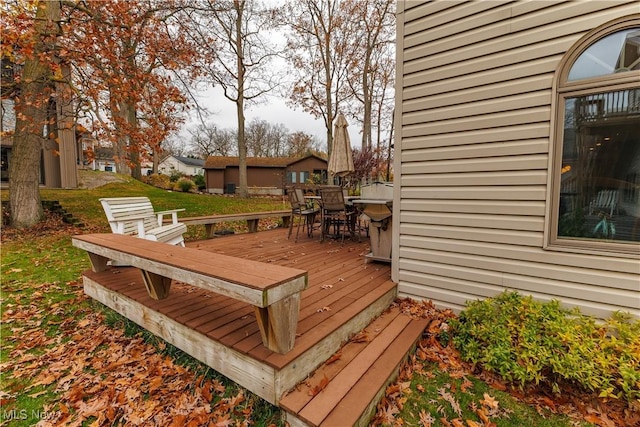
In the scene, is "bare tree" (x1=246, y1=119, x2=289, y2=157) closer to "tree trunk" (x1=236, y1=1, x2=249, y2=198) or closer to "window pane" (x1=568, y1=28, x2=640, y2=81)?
"tree trunk" (x1=236, y1=1, x2=249, y2=198)

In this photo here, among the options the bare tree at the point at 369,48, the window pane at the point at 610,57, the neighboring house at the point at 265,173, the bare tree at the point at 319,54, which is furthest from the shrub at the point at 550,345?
the neighboring house at the point at 265,173

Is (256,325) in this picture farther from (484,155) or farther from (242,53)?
(242,53)

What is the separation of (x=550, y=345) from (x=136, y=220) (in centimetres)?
451

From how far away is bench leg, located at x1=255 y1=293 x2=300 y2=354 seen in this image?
1697mm

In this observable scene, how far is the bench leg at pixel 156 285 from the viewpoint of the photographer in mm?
2553

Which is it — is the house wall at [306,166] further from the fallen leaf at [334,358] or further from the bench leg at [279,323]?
the bench leg at [279,323]

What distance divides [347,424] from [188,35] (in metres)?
11.2

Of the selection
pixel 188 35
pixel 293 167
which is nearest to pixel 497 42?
pixel 188 35

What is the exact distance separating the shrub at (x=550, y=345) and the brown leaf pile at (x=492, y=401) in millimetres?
77

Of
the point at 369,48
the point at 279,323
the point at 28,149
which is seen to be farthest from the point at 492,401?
the point at 369,48

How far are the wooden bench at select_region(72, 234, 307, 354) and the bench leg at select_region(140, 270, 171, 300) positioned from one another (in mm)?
205

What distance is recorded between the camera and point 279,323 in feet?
5.63

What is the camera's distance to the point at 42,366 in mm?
2379

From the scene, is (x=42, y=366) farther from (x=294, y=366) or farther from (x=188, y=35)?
(x=188, y=35)
